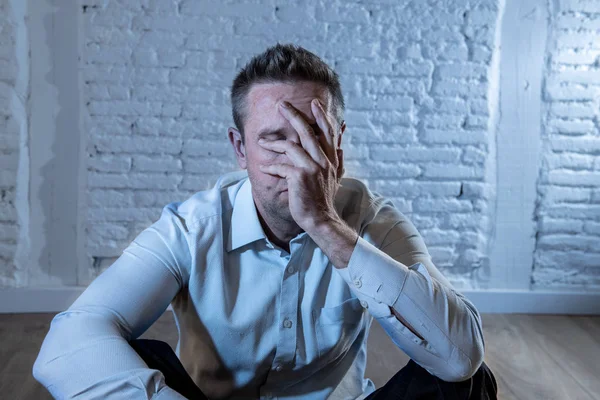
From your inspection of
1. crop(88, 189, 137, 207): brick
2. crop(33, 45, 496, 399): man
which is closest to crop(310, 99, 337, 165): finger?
crop(33, 45, 496, 399): man

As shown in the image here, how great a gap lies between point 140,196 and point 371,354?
4.77 feet

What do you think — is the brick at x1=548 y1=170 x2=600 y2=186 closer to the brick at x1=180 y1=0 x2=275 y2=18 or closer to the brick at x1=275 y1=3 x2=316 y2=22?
the brick at x1=275 y1=3 x2=316 y2=22

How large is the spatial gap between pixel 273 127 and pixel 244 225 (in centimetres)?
25

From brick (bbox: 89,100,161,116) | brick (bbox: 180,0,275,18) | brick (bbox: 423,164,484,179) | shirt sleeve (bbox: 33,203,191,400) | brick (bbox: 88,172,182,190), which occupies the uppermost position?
brick (bbox: 180,0,275,18)

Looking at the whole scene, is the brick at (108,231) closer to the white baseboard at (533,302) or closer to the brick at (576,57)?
the white baseboard at (533,302)

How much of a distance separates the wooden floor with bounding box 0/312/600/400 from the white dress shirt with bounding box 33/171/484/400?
105 centimetres

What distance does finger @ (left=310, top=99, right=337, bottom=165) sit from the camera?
1380 mm

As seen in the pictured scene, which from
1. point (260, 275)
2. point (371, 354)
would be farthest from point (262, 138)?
point (371, 354)

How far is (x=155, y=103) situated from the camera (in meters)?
3.06

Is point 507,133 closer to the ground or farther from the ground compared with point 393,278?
farther from the ground

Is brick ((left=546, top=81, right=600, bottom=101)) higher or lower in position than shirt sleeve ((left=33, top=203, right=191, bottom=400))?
higher

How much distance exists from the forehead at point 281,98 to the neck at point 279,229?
0.24 metres

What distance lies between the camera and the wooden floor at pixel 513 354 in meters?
2.38

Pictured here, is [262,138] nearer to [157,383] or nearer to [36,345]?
[157,383]
